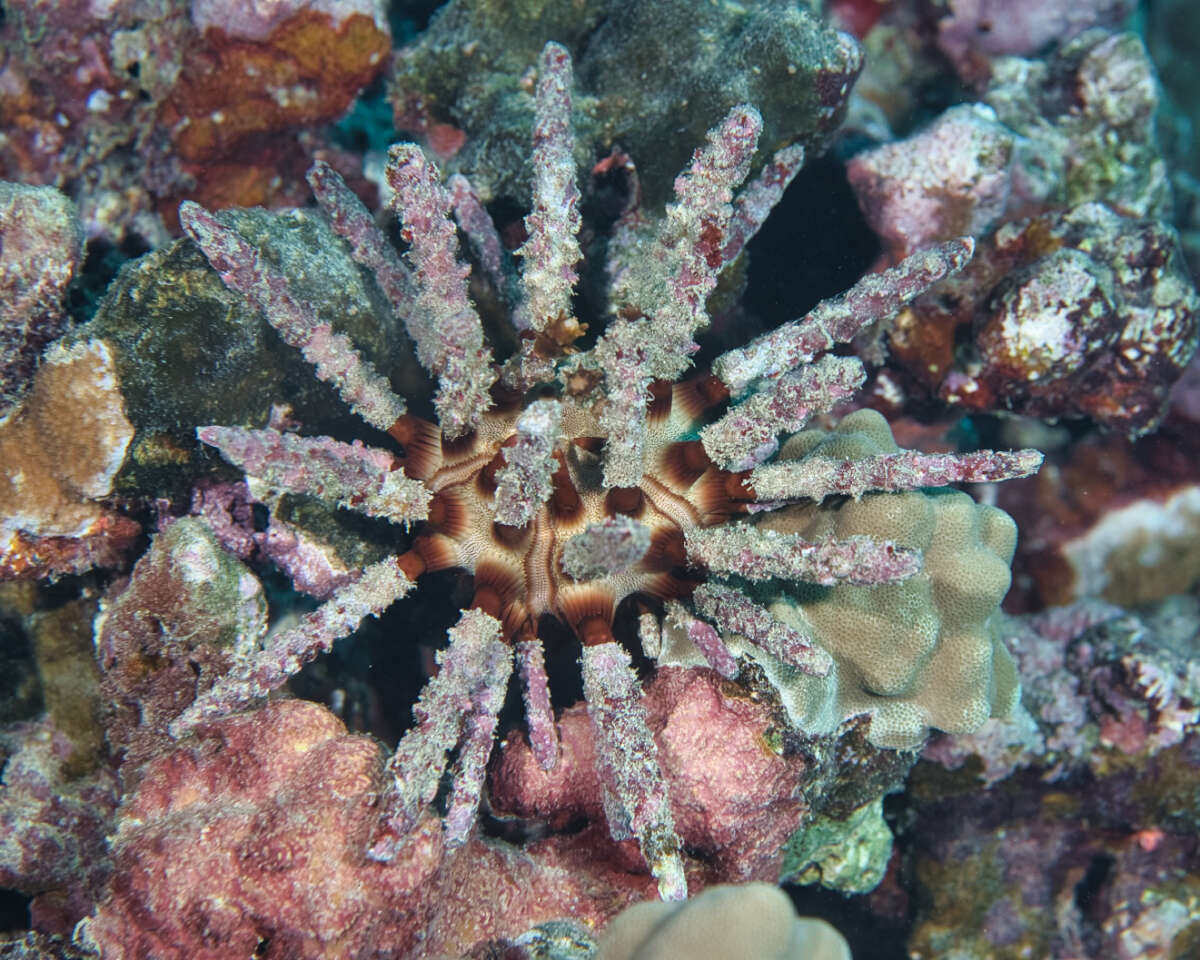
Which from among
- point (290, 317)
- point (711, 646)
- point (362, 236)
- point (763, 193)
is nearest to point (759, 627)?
point (711, 646)

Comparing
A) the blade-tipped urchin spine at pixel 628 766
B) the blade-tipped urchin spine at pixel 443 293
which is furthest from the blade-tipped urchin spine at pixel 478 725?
the blade-tipped urchin spine at pixel 443 293

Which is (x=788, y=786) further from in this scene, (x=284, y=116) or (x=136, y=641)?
(x=284, y=116)

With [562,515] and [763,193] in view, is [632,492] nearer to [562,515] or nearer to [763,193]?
[562,515]

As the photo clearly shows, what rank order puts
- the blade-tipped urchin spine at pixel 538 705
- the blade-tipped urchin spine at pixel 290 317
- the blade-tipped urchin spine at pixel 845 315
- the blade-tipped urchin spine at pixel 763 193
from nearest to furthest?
the blade-tipped urchin spine at pixel 290 317 → the blade-tipped urchin spine at pixel 538 705 → the blade-tipped urchin spine at pixel 845 315 → the blade-tipped urchin spine at pixel 763 193

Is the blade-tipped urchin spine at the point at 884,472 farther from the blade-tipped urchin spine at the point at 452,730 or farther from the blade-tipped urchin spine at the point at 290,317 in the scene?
the blade-tipped urchin spine at the point at 290,317

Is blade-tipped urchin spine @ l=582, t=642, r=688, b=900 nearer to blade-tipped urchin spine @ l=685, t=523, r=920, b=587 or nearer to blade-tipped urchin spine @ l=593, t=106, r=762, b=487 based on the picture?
→ blade-tipped urchin spine @ l=685, t=523, r=920, b=587
